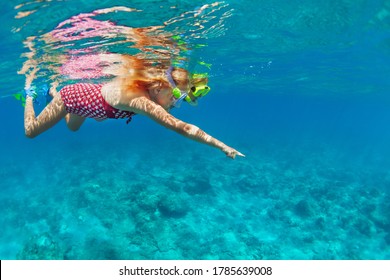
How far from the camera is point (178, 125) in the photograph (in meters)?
3.66

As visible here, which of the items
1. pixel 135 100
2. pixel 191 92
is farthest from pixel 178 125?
pixel 191 92

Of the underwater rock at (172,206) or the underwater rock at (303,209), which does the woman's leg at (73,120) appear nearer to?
the underwater rock at (172,206)

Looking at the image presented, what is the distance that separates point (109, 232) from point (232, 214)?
6.92 meters

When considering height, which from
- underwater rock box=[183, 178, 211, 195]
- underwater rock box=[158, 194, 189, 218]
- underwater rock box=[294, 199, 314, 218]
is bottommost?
underwater rock box=[294, 199, 314, 218]

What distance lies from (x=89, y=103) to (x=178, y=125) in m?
2.03

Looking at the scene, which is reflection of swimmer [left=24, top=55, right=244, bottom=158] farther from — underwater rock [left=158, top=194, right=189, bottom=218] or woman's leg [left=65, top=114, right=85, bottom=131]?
underwater rock [left=158, top=194, right=189, bottom=218]

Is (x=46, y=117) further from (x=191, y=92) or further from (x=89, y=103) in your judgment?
(x=191, y=92)

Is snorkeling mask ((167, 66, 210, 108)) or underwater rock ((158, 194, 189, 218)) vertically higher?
snorkeling mask ((167, 66, 210, 108))

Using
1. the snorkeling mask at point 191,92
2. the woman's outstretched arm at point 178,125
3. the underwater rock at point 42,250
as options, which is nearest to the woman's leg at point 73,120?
the snorkeling mask at point 191,92

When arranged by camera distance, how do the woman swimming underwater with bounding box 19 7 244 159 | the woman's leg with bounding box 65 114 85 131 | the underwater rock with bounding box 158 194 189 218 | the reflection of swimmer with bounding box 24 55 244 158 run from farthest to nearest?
the underwater rock with bounding box 158 194 189 218, the woman's leg with bounding box 65 114 85 131, the woman swimming underwater with bounding box 19 7 244 159, the reflection of swimmer with bounding box 24 55 244 158

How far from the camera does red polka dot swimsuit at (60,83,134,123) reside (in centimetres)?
473

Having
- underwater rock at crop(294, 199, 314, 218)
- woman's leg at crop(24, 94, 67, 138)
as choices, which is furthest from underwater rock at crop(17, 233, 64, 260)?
underwater rock at crop(294, 199, 314, 218)

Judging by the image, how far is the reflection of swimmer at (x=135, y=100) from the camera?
370cm
